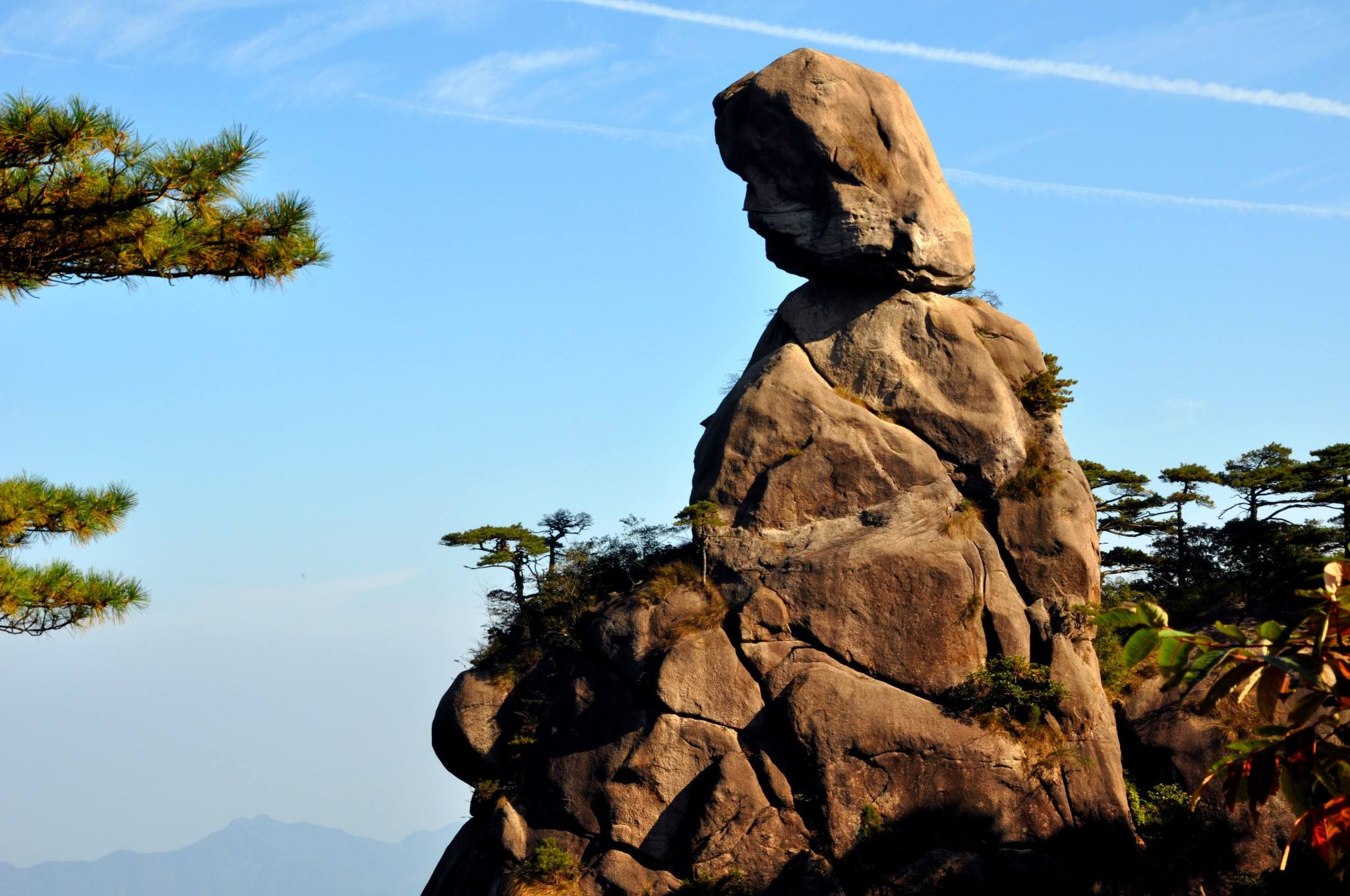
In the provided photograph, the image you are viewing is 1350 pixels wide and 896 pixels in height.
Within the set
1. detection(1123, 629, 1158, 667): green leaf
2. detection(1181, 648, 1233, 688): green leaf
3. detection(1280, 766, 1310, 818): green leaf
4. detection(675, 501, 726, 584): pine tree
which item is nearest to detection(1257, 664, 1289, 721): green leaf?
detection(1280, 766, 1310, 818): green leaf

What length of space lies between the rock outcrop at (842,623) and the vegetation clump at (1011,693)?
284 mm

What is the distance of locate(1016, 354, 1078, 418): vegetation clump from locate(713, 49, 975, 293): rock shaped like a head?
3.26 m

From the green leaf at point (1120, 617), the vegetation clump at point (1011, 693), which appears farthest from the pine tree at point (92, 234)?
the vegetation clump at point (1011, 693)

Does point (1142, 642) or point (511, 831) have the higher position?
point (1142, 642)

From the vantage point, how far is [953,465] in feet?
103

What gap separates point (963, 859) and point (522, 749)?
10461 mm

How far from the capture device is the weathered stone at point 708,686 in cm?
2850

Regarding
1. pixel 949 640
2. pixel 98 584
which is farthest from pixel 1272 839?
pixel 98 584

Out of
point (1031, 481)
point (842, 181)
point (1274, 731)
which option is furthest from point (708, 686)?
point (1274, 731)

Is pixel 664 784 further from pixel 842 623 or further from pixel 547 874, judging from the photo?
pixel 842 623

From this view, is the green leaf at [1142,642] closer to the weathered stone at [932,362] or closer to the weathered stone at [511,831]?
the weathered stone at [511,831]

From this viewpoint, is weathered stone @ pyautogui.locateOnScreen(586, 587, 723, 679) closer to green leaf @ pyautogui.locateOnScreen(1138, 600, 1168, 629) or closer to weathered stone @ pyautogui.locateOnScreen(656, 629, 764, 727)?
weathered stone @ pyautogui.locateOnScreen(656, 629, 764, 727)

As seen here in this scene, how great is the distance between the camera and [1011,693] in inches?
1099

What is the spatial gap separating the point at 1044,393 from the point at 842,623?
333 inches
